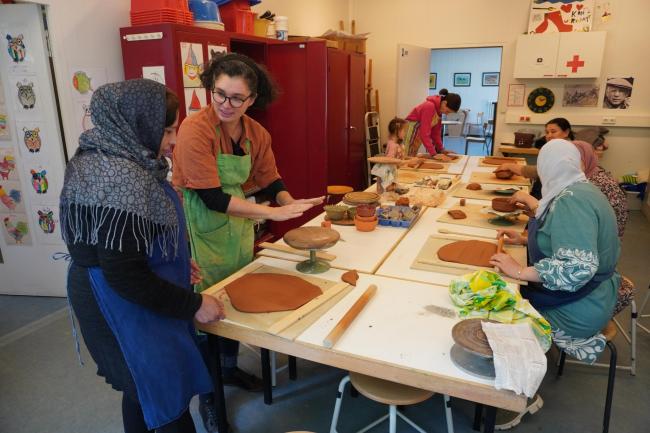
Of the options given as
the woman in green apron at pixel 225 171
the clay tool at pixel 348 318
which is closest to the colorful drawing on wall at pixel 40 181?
the woman in green apron at pixel 225 171

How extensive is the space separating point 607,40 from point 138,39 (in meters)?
5.40

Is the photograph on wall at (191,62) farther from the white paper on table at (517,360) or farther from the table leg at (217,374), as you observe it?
the white paper on table at (517,360)

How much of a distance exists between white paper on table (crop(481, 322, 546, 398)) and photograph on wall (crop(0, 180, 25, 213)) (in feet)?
10.3

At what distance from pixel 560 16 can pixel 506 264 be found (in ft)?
16.7

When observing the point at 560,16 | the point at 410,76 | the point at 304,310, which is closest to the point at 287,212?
the point at 304,310

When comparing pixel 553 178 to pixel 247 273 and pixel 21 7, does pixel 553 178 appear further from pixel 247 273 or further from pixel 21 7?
pixel 21 7

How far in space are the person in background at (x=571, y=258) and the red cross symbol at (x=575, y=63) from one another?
434 cm

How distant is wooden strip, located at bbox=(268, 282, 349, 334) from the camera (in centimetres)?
127

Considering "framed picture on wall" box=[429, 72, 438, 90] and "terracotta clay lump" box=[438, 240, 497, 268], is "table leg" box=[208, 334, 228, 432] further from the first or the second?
"framed picture on wall" box=[429, 72, 438, 90]

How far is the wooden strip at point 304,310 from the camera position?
127 cm

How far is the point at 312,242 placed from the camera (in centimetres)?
164

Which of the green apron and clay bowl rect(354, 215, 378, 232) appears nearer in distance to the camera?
the green apron

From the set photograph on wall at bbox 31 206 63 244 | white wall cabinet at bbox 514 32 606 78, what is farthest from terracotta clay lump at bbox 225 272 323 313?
white wall cabinet at bbox 514 32 606 78

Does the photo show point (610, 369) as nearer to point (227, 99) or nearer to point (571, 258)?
point (571, 258)
